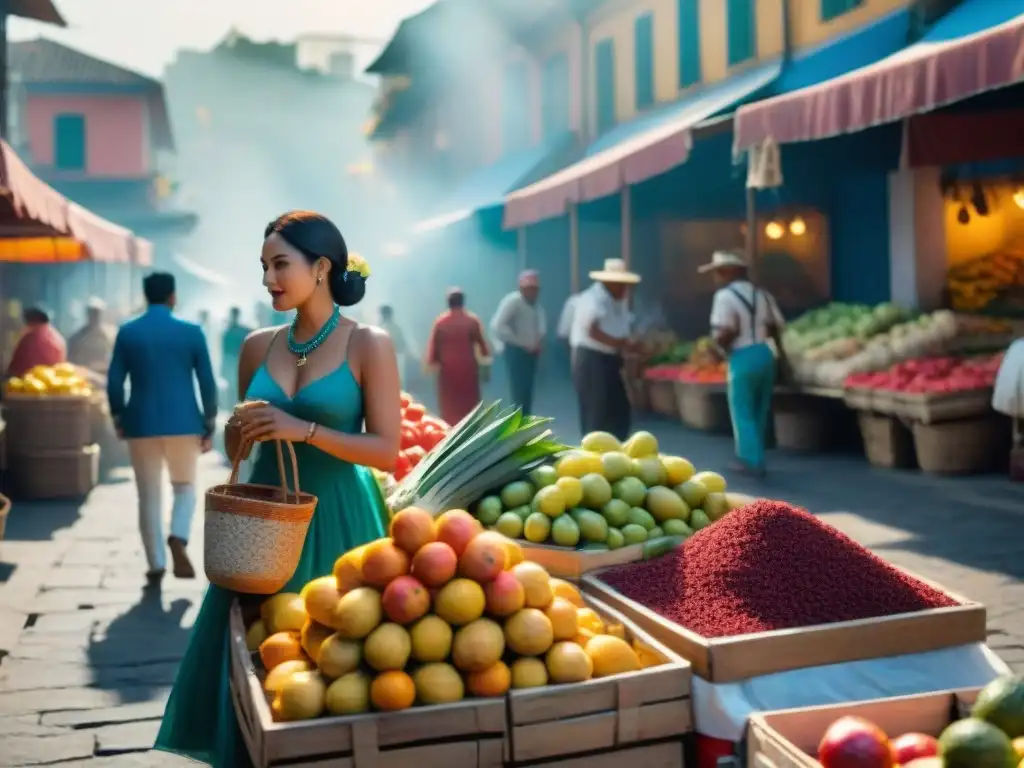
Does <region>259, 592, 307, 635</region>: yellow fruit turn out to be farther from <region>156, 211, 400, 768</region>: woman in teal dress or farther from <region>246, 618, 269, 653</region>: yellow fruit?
<region>156, 211, 400, 768</region>: woman in teal dress

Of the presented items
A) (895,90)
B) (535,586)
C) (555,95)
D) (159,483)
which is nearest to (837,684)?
(535,586)

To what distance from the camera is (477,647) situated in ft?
9.94

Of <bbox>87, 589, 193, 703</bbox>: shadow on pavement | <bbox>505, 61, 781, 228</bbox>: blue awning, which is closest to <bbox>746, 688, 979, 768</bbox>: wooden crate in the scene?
<bbox>87, 589, 193, 703</bbox>: shadow on pavement

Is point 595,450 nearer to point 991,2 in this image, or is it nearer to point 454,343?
point 454,343

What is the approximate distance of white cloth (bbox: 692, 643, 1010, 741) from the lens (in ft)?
10.6

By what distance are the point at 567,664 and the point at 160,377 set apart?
5.34m

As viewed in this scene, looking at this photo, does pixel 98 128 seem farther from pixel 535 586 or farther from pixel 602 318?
pixel 535 586

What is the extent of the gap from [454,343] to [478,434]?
8438mm

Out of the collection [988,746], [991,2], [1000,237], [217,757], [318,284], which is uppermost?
[991,2]

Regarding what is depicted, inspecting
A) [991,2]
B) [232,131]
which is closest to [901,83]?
[991,2]

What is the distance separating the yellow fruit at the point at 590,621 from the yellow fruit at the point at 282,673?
2.76ft

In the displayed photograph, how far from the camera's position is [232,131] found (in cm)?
8181

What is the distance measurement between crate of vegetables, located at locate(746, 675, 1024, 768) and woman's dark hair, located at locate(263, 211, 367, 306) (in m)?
1.74

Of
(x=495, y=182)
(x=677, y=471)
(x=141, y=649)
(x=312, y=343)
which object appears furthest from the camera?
(x=495, y=182)
